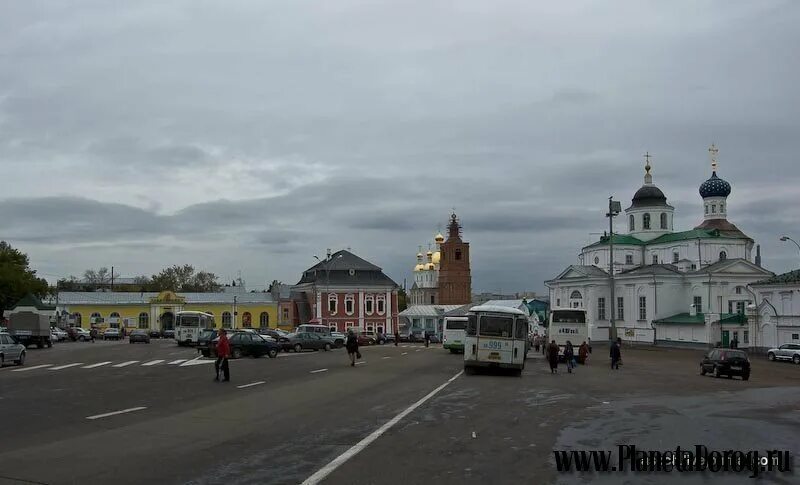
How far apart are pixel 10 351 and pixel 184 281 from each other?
394 ft

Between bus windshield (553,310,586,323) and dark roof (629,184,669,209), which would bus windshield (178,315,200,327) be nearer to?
bus windshield (553,310,586,323)

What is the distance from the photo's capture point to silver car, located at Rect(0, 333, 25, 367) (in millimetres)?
32781

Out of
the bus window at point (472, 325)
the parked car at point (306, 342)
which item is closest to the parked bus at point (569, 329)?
the bus window at point (472, 325)

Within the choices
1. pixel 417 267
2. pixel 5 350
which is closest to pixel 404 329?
pixel 417 267

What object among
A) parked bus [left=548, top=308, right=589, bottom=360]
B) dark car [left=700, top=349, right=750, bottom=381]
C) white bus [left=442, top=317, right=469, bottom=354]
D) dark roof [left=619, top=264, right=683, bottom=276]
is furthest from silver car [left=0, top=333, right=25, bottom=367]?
dark roof [left=619, top=264, right=683, bottom=276]

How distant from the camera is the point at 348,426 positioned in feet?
47.9

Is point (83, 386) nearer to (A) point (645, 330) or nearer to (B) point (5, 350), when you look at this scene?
(B) point (5, 350)

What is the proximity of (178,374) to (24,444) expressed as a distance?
16601 millimetres

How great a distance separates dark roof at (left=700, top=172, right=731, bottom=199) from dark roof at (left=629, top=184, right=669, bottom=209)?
5.59m

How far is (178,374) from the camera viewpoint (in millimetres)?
28469

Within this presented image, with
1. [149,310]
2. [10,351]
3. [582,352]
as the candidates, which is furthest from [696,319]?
[149,310]

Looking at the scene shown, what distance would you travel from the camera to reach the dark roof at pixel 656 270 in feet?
289

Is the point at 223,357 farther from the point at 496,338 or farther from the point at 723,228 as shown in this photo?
the point at 723,228

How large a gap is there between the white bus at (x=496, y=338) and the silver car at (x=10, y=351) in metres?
20.1
